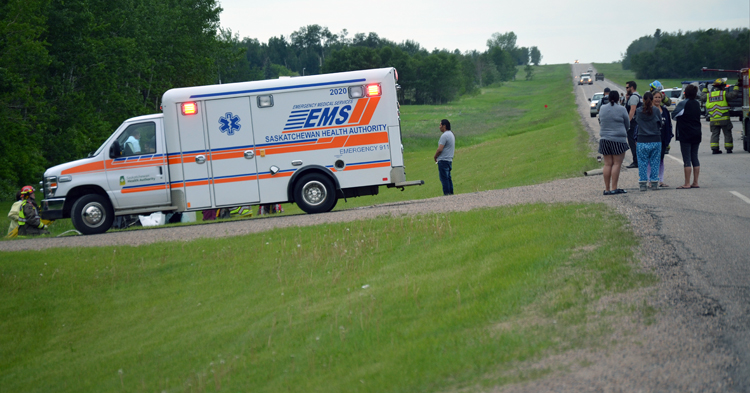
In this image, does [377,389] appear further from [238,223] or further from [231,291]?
[238,223]

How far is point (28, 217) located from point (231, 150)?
683 centimetres

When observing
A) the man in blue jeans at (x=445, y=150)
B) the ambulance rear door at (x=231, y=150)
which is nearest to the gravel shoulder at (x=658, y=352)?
the man in blue jeans at (x=445, y=150)

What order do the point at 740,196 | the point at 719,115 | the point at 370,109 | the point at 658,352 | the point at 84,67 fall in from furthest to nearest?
the point at 84,67
the point at 719,115
the point at 370,109
the point at 740,196
the point at 658,352

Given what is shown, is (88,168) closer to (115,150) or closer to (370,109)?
(115,150)

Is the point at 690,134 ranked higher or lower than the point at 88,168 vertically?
lower

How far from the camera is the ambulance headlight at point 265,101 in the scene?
15.5 meters

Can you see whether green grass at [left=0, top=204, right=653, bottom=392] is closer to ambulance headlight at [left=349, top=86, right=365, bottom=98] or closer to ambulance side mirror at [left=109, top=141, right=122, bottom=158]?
ambulance side mirror at [left=109, top=141, right=122, bottom=158]

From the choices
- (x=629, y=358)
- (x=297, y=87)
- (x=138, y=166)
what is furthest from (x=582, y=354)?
(x=138, y=166)

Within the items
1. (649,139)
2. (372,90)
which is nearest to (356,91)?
(372,90)

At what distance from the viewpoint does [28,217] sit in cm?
1855

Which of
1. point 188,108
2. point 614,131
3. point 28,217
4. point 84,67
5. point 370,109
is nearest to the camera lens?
point 614,131

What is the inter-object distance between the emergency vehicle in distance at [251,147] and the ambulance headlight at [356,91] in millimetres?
22

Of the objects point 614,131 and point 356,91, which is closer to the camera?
point 614,131

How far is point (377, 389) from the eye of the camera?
5.63 meters
